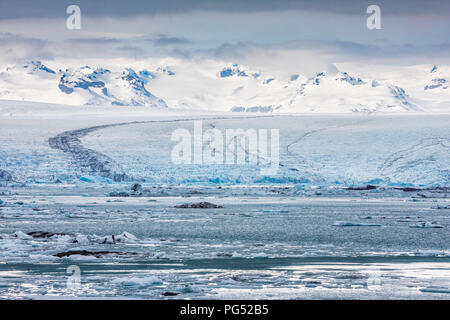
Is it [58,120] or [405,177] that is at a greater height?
[58,120]

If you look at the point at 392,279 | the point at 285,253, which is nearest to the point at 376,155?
the point at 285,253

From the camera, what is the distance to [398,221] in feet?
60.2

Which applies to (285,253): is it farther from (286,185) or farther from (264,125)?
(264,125)

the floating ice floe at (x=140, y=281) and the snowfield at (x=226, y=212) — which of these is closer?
the floating ice floe at (x=140, y=281)

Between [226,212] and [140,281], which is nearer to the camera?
[140,281]

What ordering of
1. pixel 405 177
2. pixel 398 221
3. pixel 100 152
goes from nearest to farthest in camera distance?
pixel 398 221, pixel 405 177, pixel 100 152

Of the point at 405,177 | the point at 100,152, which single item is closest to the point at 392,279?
the point at 405,177

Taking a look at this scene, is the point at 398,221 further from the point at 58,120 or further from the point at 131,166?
the point at 58,120

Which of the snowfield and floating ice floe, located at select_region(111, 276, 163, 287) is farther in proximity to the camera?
the snowfield

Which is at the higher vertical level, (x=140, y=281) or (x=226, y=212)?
(x=226, y=212)

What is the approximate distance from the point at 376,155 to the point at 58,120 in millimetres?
22084

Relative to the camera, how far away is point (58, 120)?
166 feet
